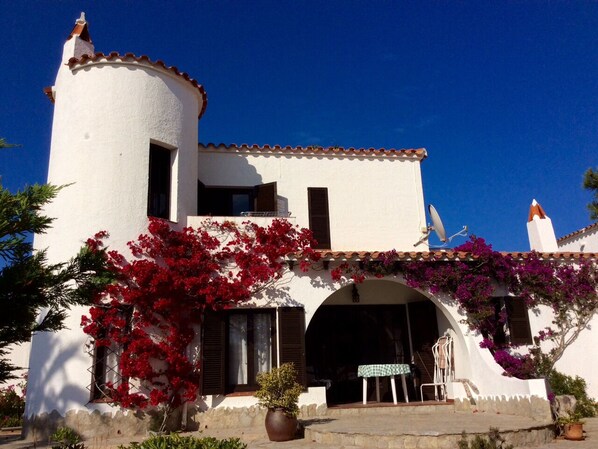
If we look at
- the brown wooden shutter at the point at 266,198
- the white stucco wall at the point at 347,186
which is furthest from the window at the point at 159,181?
the brown wooden shutter at the point at 266,198

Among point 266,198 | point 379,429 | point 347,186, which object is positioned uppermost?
point 347,186

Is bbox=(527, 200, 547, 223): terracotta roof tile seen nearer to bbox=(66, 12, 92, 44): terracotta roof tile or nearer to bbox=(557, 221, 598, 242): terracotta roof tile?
bbox=(557, 221, 598, 242): terracotta roof tile

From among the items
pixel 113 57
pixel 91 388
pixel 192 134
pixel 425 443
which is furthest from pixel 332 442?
pixel 113 57

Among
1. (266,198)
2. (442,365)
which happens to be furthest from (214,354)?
(442,365)

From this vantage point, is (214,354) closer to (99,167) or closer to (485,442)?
(99,167)

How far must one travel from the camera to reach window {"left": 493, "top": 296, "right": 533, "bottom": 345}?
12.1 m

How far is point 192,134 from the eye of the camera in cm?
1264

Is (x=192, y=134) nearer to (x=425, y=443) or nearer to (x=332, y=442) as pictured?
(x=332, y=442)

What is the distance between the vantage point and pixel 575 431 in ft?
27.5

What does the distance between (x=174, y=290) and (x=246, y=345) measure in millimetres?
2120

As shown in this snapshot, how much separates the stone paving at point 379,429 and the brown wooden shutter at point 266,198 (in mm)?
5528

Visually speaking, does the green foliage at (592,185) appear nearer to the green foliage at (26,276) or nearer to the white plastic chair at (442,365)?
the white plastic chair at (442,365)

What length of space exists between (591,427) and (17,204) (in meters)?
10.6

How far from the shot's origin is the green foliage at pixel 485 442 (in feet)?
22.3
